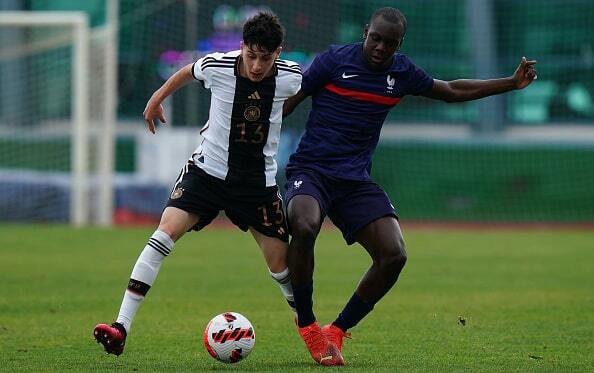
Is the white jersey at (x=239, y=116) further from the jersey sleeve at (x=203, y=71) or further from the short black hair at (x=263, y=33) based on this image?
the short black hair at (x=263, y=33)

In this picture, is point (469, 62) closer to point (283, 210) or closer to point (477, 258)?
point (477, 258)

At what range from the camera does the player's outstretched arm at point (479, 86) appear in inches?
311

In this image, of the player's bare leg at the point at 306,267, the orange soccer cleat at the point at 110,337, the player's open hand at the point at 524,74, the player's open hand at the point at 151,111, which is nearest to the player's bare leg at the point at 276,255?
the player's bare leg at the point at 306,267

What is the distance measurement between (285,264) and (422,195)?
15412mm

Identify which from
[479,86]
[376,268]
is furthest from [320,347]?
[479,86]

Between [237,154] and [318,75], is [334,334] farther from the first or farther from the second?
[318,75]

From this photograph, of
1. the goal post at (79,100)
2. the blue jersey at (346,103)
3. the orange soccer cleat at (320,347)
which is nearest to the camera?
the orange soccer cleat at (320,347)

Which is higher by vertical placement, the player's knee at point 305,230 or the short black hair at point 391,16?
the short black hair at point 391,16

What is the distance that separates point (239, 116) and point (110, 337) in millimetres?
1530

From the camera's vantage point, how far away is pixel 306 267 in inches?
290

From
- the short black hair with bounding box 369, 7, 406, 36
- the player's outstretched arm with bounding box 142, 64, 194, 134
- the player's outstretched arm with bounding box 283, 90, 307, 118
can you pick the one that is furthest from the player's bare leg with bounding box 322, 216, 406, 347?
the player's outstretched arm with bounding box 142, 64, 194, 134

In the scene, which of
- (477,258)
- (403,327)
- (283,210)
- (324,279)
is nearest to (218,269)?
(324,279)

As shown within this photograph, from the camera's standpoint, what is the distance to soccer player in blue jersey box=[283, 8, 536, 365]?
24.6 feet

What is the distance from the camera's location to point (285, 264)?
301 inches
